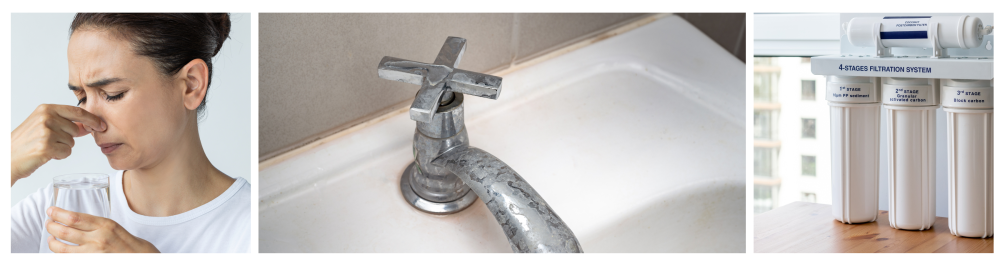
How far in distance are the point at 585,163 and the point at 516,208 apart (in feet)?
0.59

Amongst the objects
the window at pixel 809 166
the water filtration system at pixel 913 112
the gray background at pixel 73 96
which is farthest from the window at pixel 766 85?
the gray background at pixel 73 96

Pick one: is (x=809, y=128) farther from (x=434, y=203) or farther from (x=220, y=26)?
(x=220, y=26)

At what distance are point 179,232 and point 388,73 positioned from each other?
0.23 meters

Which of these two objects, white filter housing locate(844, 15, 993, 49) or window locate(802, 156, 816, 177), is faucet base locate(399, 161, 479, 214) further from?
window locate(802, 156, 816, 177)

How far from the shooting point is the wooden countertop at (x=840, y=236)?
2.06 ft

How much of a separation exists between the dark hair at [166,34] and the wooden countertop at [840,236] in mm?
514

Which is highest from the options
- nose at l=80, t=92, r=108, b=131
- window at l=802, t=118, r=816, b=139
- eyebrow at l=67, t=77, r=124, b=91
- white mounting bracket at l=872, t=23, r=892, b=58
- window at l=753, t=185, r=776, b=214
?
white mounting bracket at l=872, t=23, r=892, b=58

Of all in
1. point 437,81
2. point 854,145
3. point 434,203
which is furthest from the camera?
point 854,145

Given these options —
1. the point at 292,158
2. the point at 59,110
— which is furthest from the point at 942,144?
the point at 59,110

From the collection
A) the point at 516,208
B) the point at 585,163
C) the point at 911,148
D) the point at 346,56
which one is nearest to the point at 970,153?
the point at 911,148

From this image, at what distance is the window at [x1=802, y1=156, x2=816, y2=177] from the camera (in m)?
1.07

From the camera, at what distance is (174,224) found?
1.78 feet

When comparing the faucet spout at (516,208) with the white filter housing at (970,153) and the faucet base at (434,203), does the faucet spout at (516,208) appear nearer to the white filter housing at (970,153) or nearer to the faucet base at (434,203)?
the faucet base at (434,203)

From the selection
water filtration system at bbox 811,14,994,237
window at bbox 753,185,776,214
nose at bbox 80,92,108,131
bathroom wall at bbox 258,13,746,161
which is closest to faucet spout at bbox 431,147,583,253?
bathroom wall at bbox 258,13,746,161
